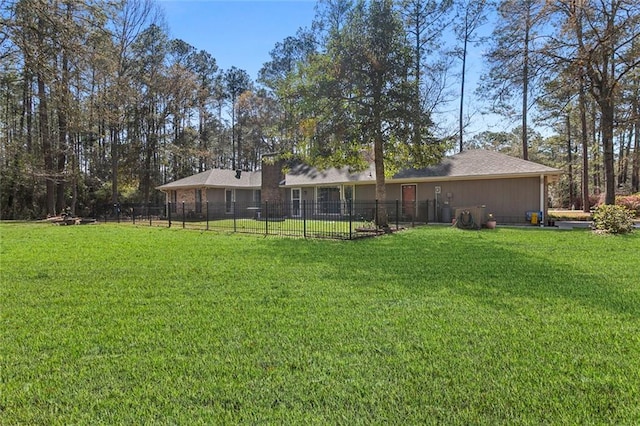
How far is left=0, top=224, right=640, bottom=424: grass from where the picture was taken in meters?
2.24

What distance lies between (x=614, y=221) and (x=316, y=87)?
10.4 meters

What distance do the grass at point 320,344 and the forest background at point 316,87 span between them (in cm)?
550

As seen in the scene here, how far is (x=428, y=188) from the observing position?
1848 centimetres

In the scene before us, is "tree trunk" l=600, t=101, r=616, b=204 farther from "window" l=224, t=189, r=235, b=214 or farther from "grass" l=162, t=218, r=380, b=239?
"window" l=224, t=189, r=235, b=214

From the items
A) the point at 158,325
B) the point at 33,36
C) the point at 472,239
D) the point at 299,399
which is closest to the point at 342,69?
the point at 472,239

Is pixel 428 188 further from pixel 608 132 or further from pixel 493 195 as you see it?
pixel 608 132

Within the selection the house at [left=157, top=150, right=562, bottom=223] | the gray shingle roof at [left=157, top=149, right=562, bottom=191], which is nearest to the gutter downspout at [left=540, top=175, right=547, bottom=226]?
the house at [left=157, top=150, right=562, bottom=223]

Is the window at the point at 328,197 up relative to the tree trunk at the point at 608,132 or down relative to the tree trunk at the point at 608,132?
down

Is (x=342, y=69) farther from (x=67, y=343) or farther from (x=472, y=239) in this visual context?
(x=67, y=343)

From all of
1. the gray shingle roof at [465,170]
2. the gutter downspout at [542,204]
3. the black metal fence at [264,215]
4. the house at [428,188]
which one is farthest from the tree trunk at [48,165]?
the gutter downspout at [542,204]

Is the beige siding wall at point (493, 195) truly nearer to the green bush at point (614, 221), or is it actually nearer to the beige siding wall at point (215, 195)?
the green bush at point (614, 221)

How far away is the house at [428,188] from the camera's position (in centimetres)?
1588

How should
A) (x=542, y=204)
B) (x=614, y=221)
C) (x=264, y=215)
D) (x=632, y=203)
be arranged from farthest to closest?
(x=264, y=215), (x=632, y=203), (x=542, y=204), (x=614, y=221)

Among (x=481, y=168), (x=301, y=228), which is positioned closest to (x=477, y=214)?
(x=481, y=168)
